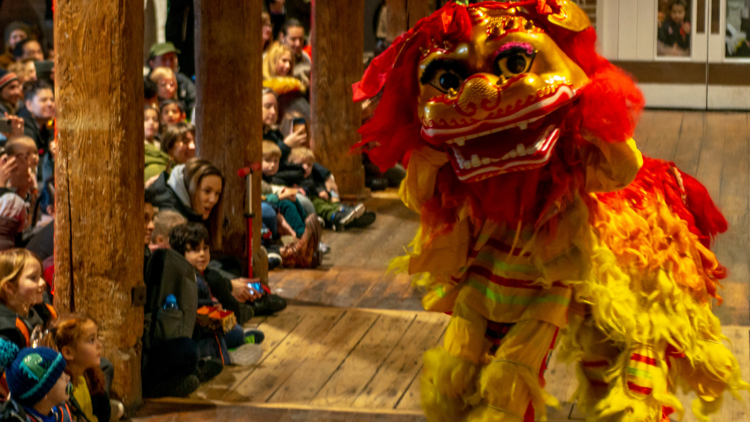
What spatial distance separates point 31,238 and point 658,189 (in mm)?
2725

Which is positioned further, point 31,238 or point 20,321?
point 31,238

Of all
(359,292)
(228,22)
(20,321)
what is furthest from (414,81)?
(359,292)

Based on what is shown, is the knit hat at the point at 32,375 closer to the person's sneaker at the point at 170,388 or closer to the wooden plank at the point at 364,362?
the person's sneaker at the point at 170,388

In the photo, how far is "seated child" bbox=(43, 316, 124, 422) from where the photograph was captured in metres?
3.05

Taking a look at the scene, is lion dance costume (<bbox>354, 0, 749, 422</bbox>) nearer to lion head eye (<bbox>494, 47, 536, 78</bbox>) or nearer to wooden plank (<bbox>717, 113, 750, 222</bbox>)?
lion head eye (<bbox>494, 47, 536, 78</bbox>)

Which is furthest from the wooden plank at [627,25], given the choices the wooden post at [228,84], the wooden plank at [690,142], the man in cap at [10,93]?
the man in cap at [10,93]

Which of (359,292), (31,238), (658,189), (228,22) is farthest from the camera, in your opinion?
(359,292)

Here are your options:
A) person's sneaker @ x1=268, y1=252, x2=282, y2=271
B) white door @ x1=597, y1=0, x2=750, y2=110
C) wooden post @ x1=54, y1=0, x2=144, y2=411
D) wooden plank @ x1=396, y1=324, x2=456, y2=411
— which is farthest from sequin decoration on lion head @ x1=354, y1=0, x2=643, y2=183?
white door @ x1=597, y1=0, x2=750, y2=110

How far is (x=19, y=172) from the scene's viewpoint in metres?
4.76

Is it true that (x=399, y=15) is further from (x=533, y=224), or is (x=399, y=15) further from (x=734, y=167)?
(x=533, y=224)

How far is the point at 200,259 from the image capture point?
4.05 metres

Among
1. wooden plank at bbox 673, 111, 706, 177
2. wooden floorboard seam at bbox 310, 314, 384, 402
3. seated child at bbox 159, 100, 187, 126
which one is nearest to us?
wooden floorboard seam at bbox 310, 314, 384, 402

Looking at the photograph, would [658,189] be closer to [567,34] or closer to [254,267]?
[567,34]

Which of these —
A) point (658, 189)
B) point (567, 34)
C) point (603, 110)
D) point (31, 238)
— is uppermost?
point (567, 34)
